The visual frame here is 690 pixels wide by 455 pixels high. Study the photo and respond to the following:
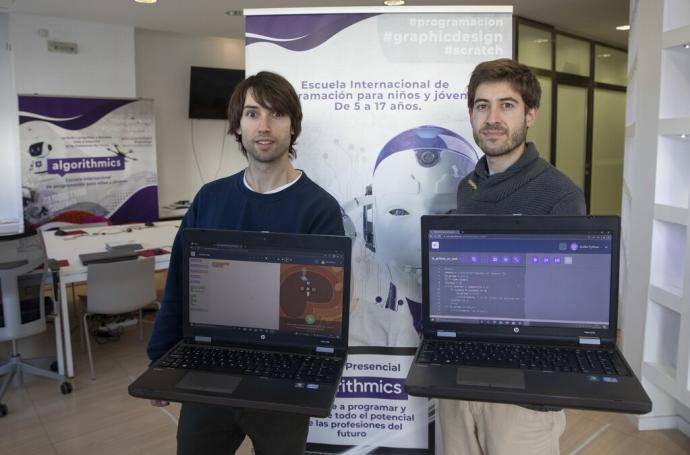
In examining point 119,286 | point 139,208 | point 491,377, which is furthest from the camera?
point 139,208

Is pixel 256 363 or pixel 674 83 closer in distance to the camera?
pixel 256 363

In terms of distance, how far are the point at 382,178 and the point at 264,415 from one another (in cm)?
92

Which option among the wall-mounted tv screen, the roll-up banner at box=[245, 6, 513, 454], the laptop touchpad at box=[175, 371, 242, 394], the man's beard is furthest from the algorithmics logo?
the man's beard

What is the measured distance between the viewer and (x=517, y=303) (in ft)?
4.33

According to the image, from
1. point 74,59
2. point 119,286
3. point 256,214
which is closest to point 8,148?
point 74,59

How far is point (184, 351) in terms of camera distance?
138 cm

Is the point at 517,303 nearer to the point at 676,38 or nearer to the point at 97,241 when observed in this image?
the point at 676,38

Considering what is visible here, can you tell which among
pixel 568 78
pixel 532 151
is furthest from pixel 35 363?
pixel 568 78

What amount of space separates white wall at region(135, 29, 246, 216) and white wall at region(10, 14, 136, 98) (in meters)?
0.37

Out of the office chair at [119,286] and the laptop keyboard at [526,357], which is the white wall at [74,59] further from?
the laptop keyboard at [526,357]

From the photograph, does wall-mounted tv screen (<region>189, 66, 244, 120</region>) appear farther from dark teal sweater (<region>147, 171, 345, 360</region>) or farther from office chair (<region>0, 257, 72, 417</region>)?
dark teal sweater (<region>147, 171, 345, 360</region>)

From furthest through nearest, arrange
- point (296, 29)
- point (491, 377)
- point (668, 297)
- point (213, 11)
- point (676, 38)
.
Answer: point (213, 11)
point (668, 297)
point (676, 38)
point (296, 29)
point (491, 377)

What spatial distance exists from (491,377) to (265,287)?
56 centimetres

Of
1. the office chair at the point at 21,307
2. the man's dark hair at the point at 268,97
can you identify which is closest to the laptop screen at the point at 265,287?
the man's dark hair at the point at 268,97
